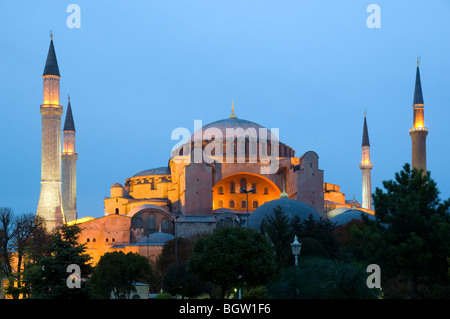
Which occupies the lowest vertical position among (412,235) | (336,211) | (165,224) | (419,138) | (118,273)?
(118,273)

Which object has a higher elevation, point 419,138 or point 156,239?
point 419,138

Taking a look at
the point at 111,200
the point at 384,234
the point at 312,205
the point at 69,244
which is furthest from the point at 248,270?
the point at 111,200

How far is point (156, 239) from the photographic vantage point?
158 feet

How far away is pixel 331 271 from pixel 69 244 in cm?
814

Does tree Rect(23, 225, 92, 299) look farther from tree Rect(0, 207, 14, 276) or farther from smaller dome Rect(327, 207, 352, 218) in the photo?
smaller dome Rect(327, 207, 352, 218)

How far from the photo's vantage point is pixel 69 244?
20.3 metres

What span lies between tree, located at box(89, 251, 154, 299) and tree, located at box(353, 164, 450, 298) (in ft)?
34.6

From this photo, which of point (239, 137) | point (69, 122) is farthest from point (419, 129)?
point (69, 122)

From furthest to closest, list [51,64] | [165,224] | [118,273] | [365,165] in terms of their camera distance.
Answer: [365,165] → [165,224] → [51,64] → [118,273]

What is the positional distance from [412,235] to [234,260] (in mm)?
5876

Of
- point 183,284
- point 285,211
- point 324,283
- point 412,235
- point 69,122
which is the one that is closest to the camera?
point 324,283

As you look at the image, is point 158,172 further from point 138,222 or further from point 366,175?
point 366,175
